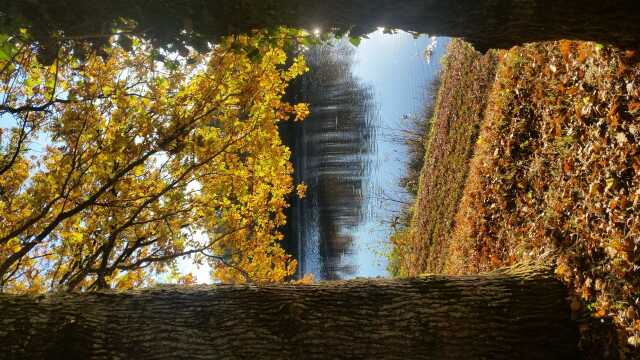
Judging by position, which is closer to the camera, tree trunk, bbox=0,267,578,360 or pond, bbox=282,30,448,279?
tree trunk, bbox=0,267,578,360

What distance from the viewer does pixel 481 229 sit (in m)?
6.54

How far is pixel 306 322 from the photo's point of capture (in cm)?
370

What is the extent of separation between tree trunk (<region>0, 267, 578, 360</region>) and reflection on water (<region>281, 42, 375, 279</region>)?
10.9 m

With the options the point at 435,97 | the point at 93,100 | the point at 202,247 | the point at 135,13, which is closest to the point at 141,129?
the point at 93,100

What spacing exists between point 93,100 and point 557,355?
5.96 m

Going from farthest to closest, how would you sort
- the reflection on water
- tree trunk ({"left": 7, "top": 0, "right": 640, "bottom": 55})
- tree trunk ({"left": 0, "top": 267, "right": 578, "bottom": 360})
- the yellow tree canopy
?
the reflection on water < the yellow tree canopy < tree trunk ({"left": 0, "top": 267, "right": 578, "bottom": 360}) < tree trunk ({"left": 7, "top": 0, "right": 640, "bottom": 55})

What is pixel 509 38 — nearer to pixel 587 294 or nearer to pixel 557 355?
pixel 587 294

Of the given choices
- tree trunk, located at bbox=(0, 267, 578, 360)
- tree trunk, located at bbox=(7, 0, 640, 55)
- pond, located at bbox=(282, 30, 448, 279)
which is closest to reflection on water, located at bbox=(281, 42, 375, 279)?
pond, located at bbox=(282, 30, 448, 279)

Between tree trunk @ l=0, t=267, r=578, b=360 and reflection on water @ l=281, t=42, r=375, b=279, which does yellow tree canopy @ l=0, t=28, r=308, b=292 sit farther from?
reflection on water @ l=281, t=42, r=375, b=279

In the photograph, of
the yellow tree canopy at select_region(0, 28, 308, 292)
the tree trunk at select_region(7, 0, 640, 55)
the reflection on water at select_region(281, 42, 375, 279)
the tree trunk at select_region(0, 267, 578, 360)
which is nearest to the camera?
the tree trunk at select_region(7, 0, 640, 55)

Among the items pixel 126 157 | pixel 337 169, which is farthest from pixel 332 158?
pixel 126 157

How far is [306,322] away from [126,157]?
4060 millimetres

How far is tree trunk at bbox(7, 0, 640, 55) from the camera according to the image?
2.99 m

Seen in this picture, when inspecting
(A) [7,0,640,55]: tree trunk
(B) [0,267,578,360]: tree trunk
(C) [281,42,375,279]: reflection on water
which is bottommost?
(B) [0,267,578,360]: tree trunk
